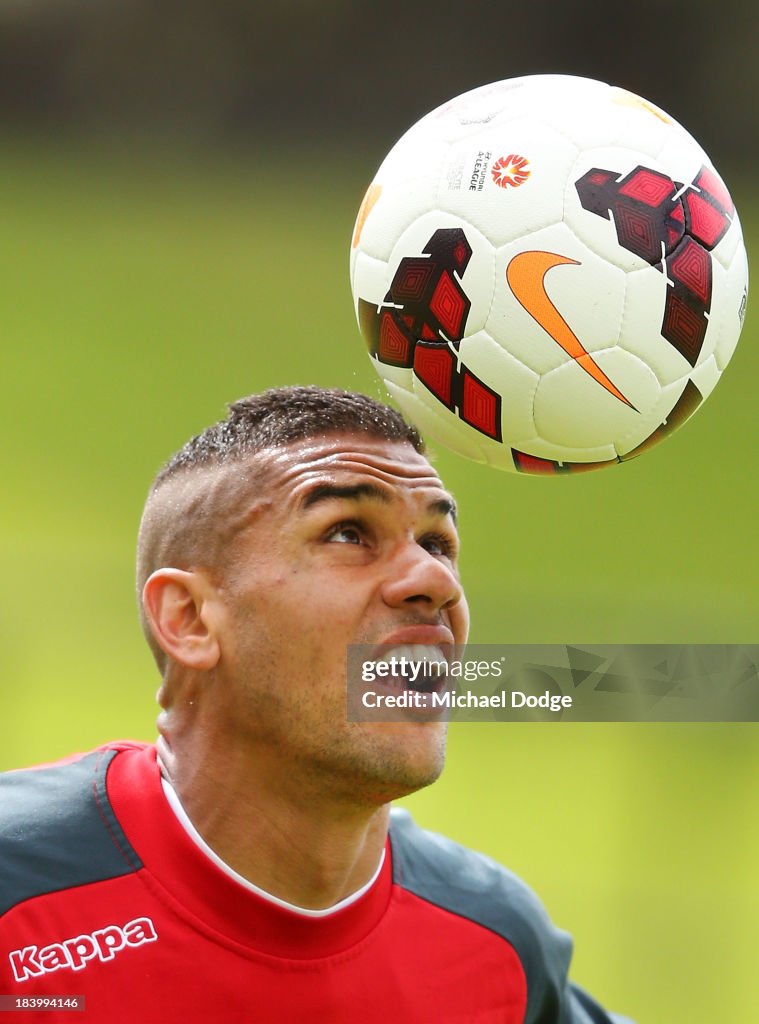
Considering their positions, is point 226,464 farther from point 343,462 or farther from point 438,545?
point 438,545

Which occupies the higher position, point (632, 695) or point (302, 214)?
point (302, 214)

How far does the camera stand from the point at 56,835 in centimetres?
311

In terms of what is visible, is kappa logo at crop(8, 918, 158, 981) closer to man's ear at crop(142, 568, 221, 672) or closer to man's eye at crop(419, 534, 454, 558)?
man's ear at crop(142, 568, 221, 672)

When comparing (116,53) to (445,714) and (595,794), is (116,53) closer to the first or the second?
(595,794)

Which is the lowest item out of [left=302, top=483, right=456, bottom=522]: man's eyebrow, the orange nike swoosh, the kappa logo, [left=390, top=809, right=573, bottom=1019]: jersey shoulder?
[left=390, top=809, right=573, bottom=1019]: jersey shoulder

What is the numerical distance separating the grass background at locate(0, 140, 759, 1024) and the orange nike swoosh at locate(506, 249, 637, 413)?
220 centimetres

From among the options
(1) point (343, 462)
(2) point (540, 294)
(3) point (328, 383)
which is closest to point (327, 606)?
(1) point (343, 462)

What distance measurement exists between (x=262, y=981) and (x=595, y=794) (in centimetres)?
310

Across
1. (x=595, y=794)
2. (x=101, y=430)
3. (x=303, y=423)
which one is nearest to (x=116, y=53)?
(x=101, y=430)

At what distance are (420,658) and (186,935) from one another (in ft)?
2.87

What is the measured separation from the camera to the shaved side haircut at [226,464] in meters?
3.16

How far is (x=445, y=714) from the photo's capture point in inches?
120

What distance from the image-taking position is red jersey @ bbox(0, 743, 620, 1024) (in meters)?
2.97

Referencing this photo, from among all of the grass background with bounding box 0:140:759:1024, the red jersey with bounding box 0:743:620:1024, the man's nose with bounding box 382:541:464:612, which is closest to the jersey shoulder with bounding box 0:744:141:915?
the red jersey with bounding box 0:743:620:1024
